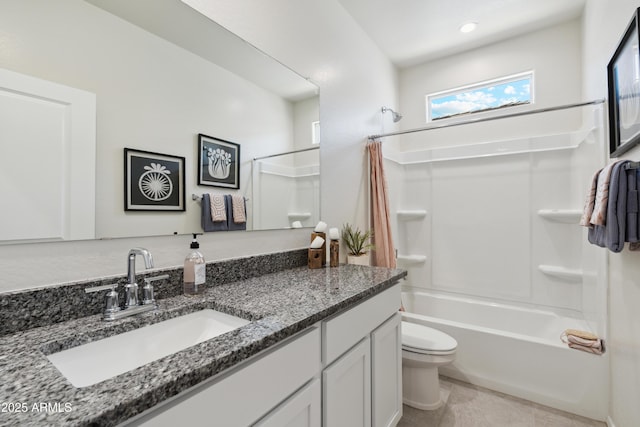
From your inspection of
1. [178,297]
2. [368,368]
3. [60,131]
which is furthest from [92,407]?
[368,368]

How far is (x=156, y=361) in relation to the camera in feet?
2.16

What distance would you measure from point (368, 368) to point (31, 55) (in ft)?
5.31

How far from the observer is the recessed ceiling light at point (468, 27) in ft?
8.11

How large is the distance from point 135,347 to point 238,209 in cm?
73

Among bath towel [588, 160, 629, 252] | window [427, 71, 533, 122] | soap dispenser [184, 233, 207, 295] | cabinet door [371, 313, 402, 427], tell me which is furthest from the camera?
window [427, 71, 533, 122]

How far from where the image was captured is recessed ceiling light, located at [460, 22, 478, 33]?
2.47 meters

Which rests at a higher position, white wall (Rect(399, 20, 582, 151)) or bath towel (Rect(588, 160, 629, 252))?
white wall (Rect(399, 20, 582, 151))

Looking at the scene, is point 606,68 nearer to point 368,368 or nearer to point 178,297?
point 368,368

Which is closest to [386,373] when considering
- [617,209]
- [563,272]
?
[617,209]

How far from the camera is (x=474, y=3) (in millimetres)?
2221

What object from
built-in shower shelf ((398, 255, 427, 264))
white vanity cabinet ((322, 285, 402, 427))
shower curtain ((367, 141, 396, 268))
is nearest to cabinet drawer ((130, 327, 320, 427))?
white vanity cabinet ((322, 285, 402, 427))

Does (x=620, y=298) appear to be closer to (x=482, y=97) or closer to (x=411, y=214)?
(x=411, y=214)

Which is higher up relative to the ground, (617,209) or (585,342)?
(617,209)

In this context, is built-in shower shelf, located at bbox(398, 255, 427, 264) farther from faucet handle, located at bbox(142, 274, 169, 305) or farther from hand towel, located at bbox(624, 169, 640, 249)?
faucet handle, located at bbox(142, 274, 169, 305)
